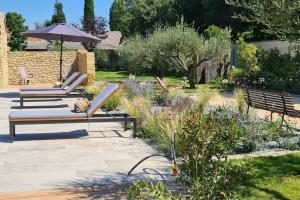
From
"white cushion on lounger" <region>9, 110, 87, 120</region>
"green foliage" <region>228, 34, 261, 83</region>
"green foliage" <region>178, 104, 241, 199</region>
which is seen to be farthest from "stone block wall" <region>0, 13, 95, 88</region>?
"green foliage" <region>178, 104, 241, 199</region>

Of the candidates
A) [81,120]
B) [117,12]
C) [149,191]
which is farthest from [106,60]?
[149,191]

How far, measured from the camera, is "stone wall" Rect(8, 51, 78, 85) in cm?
2538

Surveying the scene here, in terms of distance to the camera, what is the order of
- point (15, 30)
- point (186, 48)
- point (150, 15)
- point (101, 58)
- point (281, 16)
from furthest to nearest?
point (15, 30)
point (150, 15)
point (101, 58)
point (186, 48)
point (281, 16)

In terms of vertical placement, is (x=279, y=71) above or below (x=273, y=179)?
above

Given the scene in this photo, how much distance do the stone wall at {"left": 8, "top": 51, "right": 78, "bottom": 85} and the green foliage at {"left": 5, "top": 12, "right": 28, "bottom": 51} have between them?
2509 cm

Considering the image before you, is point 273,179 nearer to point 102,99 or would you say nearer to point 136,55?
point 102,99

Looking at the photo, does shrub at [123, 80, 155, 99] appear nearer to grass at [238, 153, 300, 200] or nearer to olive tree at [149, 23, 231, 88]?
grass at [238, 153, 300, 200]

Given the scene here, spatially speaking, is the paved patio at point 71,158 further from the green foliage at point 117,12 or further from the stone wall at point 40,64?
the green foliage at point 117,12

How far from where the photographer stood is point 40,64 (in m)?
25.9

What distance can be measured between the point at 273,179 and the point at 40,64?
2158 centimetres

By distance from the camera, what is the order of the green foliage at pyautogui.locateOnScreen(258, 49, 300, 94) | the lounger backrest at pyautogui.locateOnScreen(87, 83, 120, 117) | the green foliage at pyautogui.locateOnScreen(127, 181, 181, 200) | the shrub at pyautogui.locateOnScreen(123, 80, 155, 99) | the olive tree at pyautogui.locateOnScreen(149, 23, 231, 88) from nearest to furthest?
the green foliage at pyautogui.locateOnScreen(127, 181, 181, 200)
the lounger backrest at pyautogui.locateOnScreen(87, 83, 120, 117)
the shrub at pyautogui.locateOnScreen(123, 80, 155, 99)
the green foliage at pyautogui.locateOnScreen(258, 49, 300, 94)
the olive tree at pyautogui.locateOnScreen(149, 23, 231, 88)

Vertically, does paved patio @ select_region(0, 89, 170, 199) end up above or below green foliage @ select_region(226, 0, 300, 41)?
below

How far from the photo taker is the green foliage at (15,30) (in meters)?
50.5

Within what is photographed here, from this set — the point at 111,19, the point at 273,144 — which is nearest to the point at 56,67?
the point at 273,144
